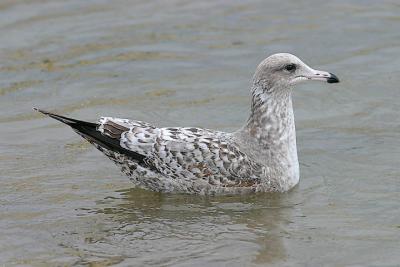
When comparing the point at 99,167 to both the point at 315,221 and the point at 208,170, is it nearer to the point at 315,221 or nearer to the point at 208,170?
the point at 208,170

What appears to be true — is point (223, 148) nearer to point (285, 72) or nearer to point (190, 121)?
point (285, 72)

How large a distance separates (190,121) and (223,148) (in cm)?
207

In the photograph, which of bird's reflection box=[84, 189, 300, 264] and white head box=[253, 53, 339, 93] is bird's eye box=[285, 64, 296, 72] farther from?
bird's reflection box=[84, 189, 300, 264]

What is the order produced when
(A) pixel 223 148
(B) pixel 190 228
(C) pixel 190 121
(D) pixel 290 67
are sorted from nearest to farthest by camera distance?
(B) pixel 190 228 → (A) pixel 223 148 → (D) pixel 290 67 → (C) pixel 190 121

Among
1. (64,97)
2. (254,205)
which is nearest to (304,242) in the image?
(254,205)

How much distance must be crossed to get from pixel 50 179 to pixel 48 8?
6503 millimetres

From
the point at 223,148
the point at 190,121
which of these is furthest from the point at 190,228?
the point at 190,121

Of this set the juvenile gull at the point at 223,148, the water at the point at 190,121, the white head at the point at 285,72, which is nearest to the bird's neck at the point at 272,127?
the juvenile gull at the point at 223,148

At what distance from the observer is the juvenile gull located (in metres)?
9.28

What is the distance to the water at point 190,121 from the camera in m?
8.07

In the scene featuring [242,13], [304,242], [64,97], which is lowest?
[304,242]

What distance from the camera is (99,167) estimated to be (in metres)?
10.1

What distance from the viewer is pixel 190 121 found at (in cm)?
1136

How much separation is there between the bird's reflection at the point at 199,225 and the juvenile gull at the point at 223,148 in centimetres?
15
